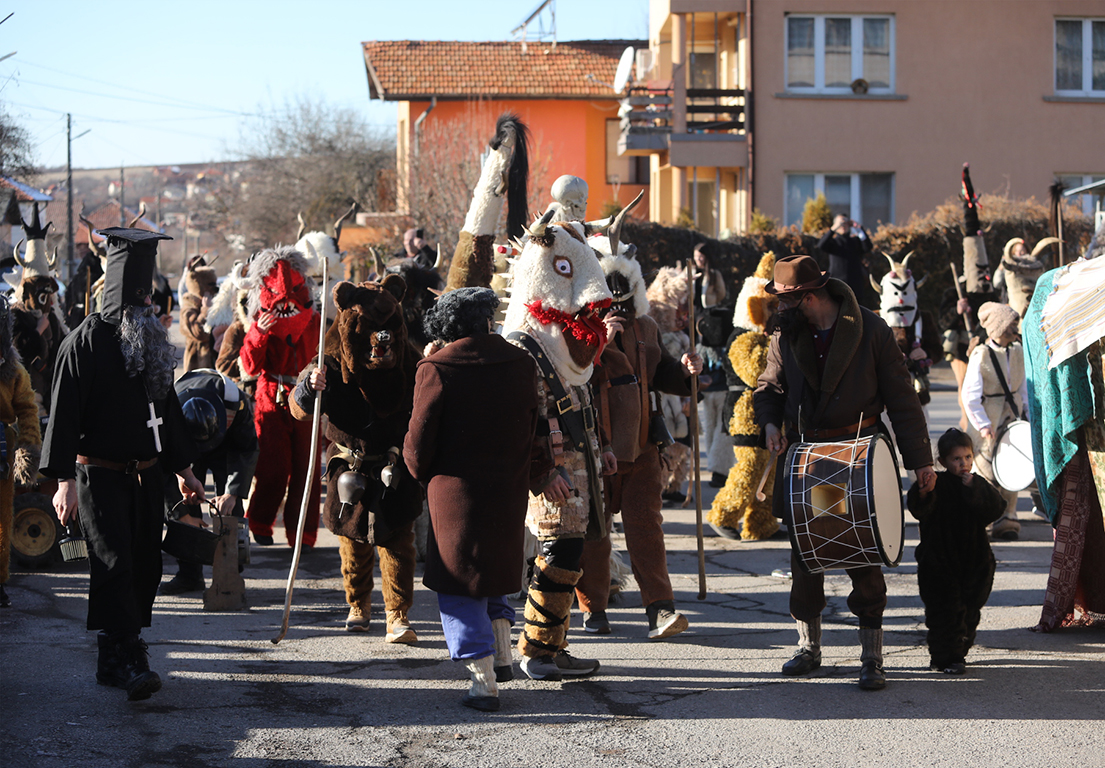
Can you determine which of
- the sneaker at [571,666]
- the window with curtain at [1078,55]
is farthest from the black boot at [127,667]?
the window with curtain at [1078,55]

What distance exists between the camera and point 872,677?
5.54 m

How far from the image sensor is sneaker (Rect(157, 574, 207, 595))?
25.1ft

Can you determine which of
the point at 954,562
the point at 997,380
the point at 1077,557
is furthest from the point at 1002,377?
the point at 954,562

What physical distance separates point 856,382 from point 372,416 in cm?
254

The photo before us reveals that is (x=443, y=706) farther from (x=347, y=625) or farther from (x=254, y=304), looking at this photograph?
(x=254, y=304)

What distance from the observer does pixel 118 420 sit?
5484 mm

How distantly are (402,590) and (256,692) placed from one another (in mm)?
1169

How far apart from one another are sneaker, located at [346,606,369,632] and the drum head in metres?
2.86

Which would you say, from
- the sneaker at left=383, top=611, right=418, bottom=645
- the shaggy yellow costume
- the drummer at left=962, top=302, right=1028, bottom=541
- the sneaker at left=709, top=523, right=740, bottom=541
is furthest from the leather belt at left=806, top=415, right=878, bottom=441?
the sneaker at left=709, top=523, right=740, bottom=541

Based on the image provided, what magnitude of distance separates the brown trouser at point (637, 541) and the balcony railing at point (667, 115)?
19.4m

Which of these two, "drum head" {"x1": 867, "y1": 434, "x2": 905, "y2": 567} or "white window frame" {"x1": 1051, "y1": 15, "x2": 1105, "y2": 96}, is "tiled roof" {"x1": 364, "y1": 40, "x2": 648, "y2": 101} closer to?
"white window frame" {"x1": 1051, "y1": 15, "x2": 1105, "y2": 96}

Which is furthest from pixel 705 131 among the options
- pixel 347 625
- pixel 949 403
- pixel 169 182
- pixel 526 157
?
pixel 169 182

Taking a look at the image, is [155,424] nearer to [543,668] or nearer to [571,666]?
[543,668]

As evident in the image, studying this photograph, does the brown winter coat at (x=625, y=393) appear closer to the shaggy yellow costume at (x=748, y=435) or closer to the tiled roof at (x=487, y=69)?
the shaggy yellow costume at (x=748, y=435)
